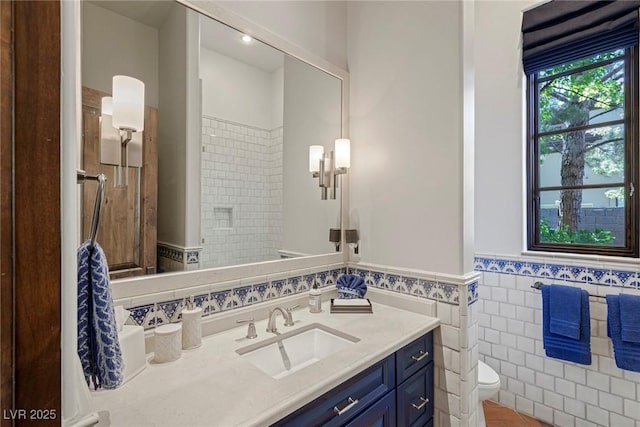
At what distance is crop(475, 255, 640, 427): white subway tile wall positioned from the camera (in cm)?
174

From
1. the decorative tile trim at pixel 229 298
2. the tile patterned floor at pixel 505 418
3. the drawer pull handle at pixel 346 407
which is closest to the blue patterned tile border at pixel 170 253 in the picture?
the decorative tile trim at pixel 229 298

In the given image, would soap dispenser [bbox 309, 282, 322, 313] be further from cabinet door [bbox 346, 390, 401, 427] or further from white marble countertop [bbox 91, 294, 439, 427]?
cabinet door [bbox 346, 390, 401, 427]

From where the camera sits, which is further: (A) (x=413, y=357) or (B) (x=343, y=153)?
(B) (x=343, y=153)

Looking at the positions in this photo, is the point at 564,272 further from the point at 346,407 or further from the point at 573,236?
the point at 346,407

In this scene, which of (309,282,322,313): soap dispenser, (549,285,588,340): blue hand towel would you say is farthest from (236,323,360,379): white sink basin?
(549,285,588,340): blue hand towel

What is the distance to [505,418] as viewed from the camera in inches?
80.0

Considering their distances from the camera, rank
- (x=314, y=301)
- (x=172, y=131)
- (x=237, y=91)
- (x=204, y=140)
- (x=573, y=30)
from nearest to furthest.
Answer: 1. (x=172, y=131)
2. (x=204, y=140)
3. (x=237, y=91)
4. (x=314, y=301)
5. (x=573, y=30)

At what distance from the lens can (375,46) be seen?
70.2 inches

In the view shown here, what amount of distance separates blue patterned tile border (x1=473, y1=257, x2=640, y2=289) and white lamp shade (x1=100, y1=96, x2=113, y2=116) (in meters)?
2.50

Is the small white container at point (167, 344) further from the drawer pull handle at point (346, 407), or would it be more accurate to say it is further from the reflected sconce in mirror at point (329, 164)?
the reflected sconce in mirror at point (329, 164)

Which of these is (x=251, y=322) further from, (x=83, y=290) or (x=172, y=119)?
(x=172, y=119)

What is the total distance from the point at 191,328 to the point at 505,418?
2264mm

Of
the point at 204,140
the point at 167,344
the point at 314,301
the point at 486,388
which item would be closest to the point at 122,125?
the point at 204,140

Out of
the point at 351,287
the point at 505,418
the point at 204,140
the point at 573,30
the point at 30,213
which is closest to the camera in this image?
the point at 30,213
